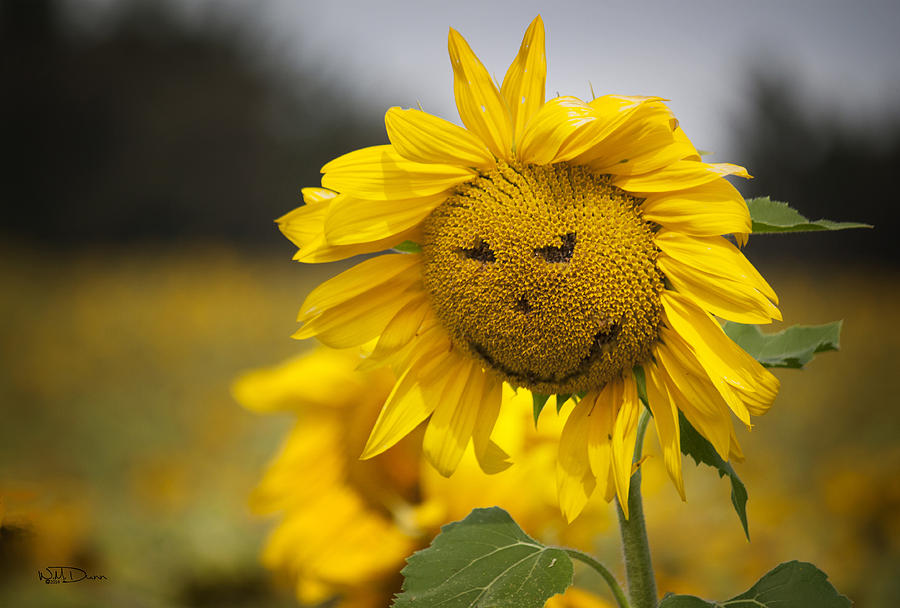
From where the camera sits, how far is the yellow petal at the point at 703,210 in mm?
398

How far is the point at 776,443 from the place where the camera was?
2.02 metres

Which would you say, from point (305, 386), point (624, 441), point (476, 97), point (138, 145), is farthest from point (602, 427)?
point (138, 145)

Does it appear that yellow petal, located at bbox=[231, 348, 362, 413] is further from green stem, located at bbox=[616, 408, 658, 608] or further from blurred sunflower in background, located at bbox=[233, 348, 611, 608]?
green stem, located at bbox=[616, 408, 658, 608]

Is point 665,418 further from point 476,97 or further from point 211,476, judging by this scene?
point 211,476

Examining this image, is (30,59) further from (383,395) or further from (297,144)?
(383,395)

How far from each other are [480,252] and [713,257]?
14 centimetres

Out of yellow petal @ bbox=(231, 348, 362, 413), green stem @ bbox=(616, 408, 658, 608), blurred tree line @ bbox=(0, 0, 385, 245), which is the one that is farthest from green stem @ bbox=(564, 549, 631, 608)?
blurred tree line @ bbox=(0, 0, 385, 245)

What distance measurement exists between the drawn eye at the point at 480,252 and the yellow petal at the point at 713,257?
0.33 ft

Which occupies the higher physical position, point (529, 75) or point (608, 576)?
point (529, 75)

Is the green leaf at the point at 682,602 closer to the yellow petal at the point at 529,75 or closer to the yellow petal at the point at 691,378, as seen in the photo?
the yellow petal at the point at 691,378

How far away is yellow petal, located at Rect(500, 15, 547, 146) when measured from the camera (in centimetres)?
42

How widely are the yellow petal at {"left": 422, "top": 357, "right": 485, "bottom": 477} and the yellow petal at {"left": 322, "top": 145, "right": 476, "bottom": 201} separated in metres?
0.13

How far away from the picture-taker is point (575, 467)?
471 millimetres

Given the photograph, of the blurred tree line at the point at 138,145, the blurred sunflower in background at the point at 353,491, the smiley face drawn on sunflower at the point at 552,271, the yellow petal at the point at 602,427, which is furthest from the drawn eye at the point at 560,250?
the blurred tree line at the point at 138,145
